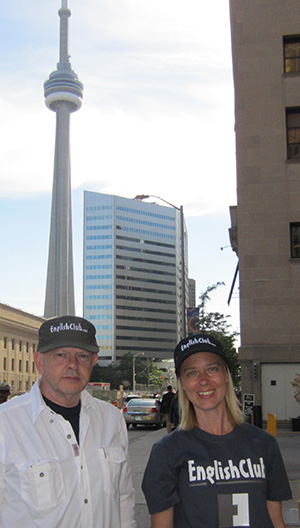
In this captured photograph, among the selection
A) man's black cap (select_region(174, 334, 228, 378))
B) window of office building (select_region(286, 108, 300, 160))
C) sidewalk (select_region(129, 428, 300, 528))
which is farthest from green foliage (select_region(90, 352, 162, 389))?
man's black cap (select_region(174, 334, 228, 378))

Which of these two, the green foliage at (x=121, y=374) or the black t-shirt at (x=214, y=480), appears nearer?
the black t-shirt at (x=214, y=480)

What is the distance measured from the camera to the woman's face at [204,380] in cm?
359

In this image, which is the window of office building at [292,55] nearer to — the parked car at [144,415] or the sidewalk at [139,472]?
the parked car at [144,415]

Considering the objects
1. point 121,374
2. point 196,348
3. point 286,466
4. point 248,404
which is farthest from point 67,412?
point 121,374

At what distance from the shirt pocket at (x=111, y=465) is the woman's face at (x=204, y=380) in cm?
56

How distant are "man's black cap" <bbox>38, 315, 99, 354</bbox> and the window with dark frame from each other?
75.7 feet

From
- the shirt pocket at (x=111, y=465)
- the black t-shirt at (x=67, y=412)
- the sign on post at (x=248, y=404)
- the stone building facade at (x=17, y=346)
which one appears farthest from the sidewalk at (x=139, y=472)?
the stone building facade at (x=17, y=346)

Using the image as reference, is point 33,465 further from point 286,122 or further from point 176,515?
point 286,122

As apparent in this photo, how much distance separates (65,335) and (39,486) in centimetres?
87

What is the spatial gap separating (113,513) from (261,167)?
24173 millimetres

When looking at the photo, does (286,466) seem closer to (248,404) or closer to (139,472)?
(139,472)

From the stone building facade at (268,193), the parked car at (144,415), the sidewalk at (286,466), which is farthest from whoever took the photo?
the parked car at (144,415)

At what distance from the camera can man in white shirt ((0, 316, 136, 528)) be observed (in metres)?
3.38

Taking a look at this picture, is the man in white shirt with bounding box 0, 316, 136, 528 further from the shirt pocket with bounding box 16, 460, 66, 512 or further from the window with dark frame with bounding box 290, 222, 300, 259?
the window with dark frame with bounding box 290, 222, 300, 259
